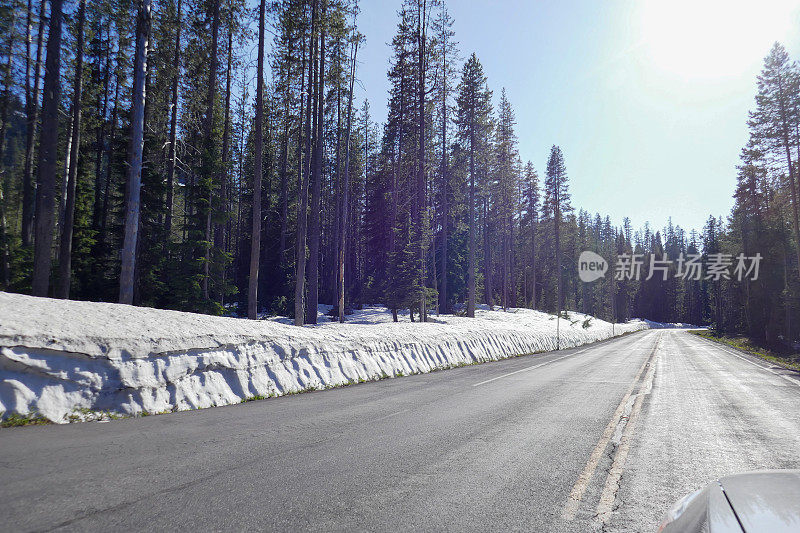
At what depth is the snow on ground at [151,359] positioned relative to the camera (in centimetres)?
617

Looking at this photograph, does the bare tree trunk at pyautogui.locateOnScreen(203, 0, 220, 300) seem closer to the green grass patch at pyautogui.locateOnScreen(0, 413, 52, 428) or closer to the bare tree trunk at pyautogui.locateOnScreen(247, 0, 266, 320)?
the bare tree trunk at pyautogui.locateOnScreen(247, 0, 266, 320)

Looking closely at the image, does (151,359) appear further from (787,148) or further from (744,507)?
(787,148)

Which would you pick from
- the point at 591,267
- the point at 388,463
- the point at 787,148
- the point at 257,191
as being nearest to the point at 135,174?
the point at 257,191

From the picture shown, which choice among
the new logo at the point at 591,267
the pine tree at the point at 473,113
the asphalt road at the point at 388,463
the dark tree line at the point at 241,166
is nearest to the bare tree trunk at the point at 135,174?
the dark tree line at the point at 241,166

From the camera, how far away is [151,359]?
7527 mm

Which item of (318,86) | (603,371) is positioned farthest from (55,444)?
(318,86)

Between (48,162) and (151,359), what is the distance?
8.78 meters

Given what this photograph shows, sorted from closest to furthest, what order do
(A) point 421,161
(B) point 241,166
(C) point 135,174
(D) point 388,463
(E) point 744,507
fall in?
(E) point 744,507
(D) point 388,463
(C) point 135,174
(A) point 421,161
(B) point 241,166

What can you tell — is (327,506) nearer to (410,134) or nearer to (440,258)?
(410,134)

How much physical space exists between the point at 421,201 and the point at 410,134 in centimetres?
577

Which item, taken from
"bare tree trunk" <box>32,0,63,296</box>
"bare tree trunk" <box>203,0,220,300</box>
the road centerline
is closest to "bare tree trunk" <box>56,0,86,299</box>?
"bare tree trunk" <box>203,0,220,300</box>

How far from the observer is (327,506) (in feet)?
11.1

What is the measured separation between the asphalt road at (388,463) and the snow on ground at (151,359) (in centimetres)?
64

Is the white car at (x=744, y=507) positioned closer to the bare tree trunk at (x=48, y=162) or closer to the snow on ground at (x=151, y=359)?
the snow on ground at (x=151, y=359)
